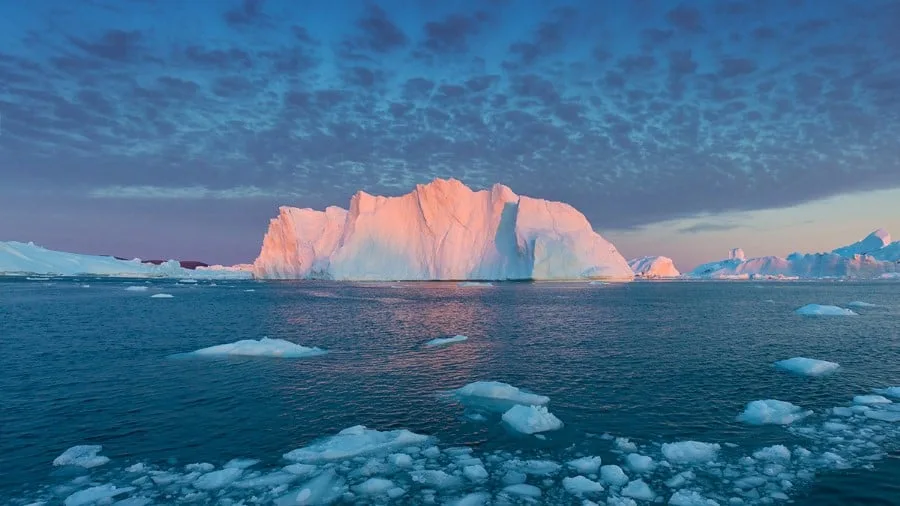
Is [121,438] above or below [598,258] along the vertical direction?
below

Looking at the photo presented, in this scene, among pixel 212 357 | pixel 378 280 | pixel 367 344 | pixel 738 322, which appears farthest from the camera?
pixel 378 280

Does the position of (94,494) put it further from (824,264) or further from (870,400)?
(824,264)

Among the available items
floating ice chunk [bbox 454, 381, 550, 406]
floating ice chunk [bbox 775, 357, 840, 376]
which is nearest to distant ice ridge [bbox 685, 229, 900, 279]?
floating ice chunk [bbox 775, 357, 840, 376]

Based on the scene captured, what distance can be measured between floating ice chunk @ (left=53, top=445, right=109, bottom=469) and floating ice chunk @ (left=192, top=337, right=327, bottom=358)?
9.66 meters

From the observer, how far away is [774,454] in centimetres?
927

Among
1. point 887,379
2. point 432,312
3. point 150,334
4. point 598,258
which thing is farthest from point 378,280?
point 887,379

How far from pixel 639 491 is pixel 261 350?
1537cm

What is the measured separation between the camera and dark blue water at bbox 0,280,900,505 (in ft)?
27.9

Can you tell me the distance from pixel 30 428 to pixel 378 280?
8075 cm

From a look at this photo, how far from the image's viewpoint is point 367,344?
22391 millimetres

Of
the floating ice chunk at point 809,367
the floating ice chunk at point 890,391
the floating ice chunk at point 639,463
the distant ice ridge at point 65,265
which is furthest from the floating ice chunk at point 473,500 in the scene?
the distant ice ridge at point 65,265

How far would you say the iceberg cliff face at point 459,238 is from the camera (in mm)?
84562

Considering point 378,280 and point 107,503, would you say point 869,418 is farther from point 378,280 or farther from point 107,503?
point 378,280

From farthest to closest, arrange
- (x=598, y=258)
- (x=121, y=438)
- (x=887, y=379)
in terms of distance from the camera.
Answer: (x=598, y=258)
(x=887, y=379)
(x=121, y=438)
